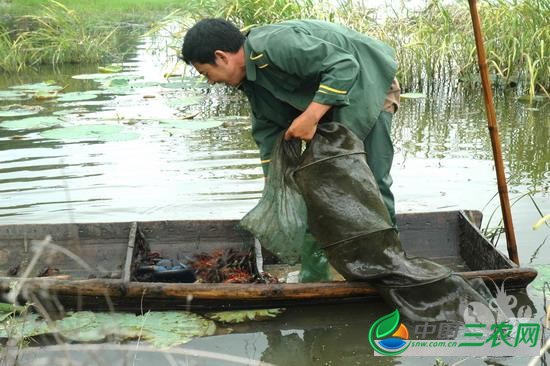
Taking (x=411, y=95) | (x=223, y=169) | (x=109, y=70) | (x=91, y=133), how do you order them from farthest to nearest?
(x=109, y=70), (x=411, y=95), (x=91, y=133), (x=223, y=169)

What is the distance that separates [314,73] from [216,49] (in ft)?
1.38

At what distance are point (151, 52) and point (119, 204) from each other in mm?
6612

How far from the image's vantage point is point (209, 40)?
3133 millimetres

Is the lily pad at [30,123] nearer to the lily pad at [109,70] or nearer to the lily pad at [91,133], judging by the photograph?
the lily pad at [91,133]

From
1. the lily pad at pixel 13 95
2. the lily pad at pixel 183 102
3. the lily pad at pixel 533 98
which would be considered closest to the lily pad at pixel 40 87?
the lily pad at pixel 13 95

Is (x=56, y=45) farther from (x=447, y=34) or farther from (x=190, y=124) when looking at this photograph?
(x=447, y=34)

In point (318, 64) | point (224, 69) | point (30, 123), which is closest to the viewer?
point (318, 64)

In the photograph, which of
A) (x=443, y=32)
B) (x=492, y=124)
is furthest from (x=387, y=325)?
(x=443, y=32)

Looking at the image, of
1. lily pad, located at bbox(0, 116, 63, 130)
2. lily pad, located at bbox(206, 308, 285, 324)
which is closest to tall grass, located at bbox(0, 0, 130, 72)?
lily pad, located at bbox(0, 116, 63, 130)

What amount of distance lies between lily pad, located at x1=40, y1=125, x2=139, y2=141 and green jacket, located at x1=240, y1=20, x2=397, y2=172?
3.06m

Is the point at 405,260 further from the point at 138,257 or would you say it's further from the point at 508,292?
the point at 138,257

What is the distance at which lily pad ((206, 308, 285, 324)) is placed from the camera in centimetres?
340

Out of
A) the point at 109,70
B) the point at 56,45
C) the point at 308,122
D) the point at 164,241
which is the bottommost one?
the point at 164,241
